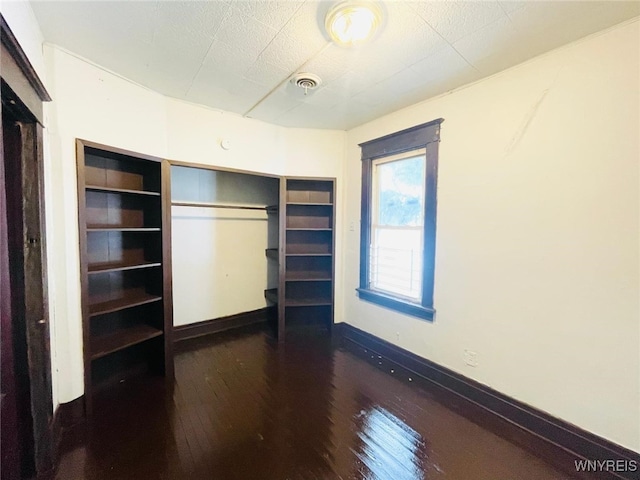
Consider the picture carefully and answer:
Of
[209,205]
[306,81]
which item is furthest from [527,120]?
[209,205]

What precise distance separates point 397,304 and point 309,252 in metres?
1.31

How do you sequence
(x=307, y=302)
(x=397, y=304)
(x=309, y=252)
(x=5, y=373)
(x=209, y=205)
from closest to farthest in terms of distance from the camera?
(x=5, y=373)
(x=397, y=304)
(x=209, y=205)
(x=307, y=302)
(x=309, y=252)

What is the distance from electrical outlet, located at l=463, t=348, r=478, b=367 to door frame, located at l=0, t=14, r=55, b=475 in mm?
2872

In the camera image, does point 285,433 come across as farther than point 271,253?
No

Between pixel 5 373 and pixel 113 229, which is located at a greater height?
pixel 113 229

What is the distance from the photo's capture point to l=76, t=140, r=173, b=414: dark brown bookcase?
2260mm

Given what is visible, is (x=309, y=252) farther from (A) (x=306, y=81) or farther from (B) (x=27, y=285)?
(B) (x=27, y=285)

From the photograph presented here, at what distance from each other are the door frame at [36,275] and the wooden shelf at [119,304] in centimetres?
49

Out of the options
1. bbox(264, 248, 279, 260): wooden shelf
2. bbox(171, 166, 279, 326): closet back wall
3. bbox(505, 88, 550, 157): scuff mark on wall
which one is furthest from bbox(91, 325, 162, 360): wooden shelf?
bbox(505, 88, 550, 157): scuff mark on wall

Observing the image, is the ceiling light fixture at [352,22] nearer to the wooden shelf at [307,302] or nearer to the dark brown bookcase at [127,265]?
the dark brown bookcase at [127,265]

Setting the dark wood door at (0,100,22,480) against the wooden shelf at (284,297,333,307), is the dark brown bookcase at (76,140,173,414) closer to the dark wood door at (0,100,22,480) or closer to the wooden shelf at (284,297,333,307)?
the dark wood door at (0,100,22,480)

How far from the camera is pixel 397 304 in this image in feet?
9.49

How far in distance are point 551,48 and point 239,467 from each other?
3.24m

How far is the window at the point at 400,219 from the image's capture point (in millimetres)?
2586
